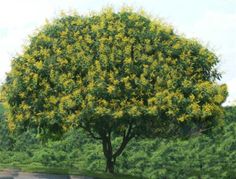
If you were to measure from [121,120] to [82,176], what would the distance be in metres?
2.72

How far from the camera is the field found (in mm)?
33625

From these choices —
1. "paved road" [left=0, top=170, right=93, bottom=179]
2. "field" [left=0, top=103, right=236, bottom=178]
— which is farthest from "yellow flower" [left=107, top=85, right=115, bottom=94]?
"field" [left=0, top=103, right=236, bottom=178]

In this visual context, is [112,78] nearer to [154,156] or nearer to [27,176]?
[27,176]

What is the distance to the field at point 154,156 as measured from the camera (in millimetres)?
33625

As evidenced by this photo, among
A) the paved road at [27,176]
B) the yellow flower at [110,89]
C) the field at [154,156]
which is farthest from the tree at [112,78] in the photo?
the field at [154,156]

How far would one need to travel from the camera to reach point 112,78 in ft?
69.0

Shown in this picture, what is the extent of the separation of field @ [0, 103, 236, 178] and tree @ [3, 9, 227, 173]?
9.18 m

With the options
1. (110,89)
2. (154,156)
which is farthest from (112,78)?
(154,156)

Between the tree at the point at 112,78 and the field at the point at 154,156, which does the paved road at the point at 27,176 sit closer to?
the tree at the point at 112,78

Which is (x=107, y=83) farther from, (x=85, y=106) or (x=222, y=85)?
(x=222, y=85)

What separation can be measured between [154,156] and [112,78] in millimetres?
14454

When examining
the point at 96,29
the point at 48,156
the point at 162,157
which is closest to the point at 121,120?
the point at 96,29

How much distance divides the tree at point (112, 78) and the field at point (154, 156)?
9.18 m

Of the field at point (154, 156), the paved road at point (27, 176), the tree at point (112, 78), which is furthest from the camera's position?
the field at point (154, 156)
